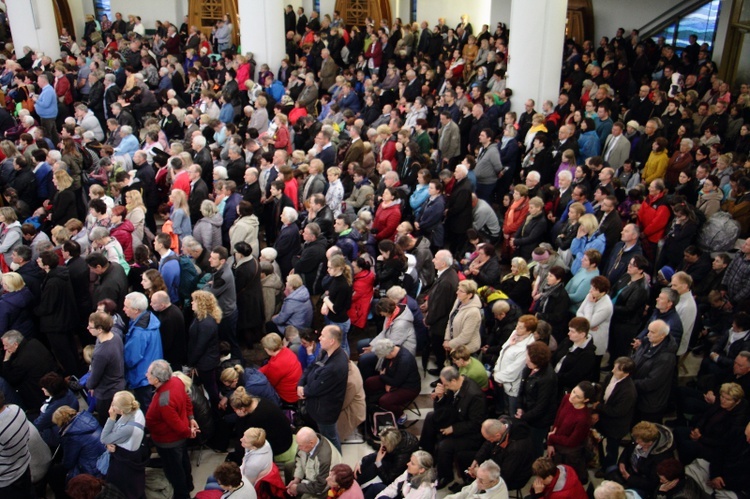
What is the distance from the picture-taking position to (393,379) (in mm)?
6191

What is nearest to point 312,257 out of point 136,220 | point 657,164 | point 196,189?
point 136,220

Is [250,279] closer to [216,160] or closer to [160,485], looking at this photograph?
[160,485]

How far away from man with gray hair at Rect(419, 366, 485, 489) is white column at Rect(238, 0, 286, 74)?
→ 11.4 m

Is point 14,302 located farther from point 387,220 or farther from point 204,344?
point 387,220

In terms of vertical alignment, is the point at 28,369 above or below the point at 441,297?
below

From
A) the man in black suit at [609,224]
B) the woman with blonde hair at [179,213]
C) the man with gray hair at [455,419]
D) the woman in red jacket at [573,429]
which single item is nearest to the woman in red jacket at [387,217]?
the woman with blonde hair at [179,213]

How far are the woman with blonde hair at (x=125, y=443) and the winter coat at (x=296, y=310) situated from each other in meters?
1.97

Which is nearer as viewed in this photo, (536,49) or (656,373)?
(656,373)

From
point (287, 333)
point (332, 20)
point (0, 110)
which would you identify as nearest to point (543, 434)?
point (287, 333)

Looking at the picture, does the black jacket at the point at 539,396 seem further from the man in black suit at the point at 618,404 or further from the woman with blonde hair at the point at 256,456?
the woman with blonde hair at the point at 256,456

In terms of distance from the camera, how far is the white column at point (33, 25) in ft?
50.7

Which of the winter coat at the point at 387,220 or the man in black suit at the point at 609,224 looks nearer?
the man in black suit at the point at 609,224

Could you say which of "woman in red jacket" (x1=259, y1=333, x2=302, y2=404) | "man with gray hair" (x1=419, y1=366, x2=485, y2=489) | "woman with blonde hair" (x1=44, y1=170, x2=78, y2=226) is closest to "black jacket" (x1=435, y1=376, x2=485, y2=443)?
"man with gray hair" (x1=419, y1=366, x2=485, y2=489)

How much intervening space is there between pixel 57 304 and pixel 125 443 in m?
2.06
